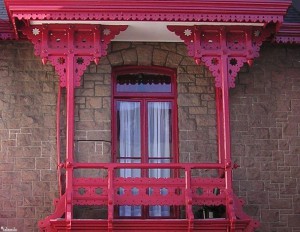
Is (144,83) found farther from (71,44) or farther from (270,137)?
(270,137)

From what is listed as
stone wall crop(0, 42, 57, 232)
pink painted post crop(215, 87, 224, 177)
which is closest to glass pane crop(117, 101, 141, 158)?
stone wall crop(0, 42, 57, 232)

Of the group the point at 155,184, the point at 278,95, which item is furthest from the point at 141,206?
the point at 278,95

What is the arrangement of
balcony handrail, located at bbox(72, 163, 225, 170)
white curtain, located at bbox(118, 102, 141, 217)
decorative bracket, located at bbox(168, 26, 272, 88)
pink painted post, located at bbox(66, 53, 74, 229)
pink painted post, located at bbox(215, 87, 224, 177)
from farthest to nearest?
white curtain, located at bbox(118, 102, 141, 217) < pink painted post, located at bbox(215, 87, 224, 177) < decorative bracket, located at bbox(168, 26, 272, 88) < balcony handrail, located at bbox(72, 163, 225, 170) < pink painted post, located at bbox(66, 53, 74, 229)

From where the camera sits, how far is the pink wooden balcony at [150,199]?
1502 centimetres

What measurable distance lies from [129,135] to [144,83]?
1.08 meters

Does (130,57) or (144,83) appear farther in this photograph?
(144,83)

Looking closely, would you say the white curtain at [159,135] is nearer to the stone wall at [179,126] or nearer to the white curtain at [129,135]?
the white curtain at [129,135]

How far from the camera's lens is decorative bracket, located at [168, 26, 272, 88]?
623 inches

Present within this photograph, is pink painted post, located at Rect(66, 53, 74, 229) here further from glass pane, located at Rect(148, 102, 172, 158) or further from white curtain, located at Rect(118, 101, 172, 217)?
glass pane, located at Rect(148, 102, 172, 158)

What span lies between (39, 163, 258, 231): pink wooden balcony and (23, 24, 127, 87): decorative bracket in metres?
1.82

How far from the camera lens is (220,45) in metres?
15.9

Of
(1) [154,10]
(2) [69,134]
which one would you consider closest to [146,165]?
(2) [69,134]

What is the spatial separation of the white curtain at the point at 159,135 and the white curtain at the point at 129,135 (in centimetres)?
23

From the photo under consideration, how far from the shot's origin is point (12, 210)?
16.0 m
